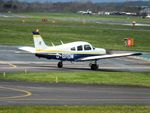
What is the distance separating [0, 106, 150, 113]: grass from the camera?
2865 cm

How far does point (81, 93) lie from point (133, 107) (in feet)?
20.9

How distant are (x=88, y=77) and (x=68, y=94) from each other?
975 cm

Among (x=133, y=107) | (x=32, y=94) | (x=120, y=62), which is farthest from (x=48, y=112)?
(x=120, y=62)

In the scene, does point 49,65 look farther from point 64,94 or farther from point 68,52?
point 64,94

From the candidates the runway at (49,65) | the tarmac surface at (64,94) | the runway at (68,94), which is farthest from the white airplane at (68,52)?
the runway at (68,94)

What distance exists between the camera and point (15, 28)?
111 metres

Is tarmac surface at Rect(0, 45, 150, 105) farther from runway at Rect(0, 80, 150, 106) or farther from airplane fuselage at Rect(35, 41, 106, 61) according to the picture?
airplane fuselage at Rect(35, 41, 106, 61)

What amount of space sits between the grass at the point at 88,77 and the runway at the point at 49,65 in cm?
413

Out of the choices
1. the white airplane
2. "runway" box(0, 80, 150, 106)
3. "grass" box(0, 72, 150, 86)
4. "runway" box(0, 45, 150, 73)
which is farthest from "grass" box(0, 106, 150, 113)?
the white airplane

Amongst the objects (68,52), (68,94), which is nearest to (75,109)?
(68,94)

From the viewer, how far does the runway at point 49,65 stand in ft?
172

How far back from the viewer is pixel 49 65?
5638 cm

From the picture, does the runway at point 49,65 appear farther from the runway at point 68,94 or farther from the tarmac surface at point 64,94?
the runway at point 68,94

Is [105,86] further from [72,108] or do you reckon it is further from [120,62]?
[120,62]
